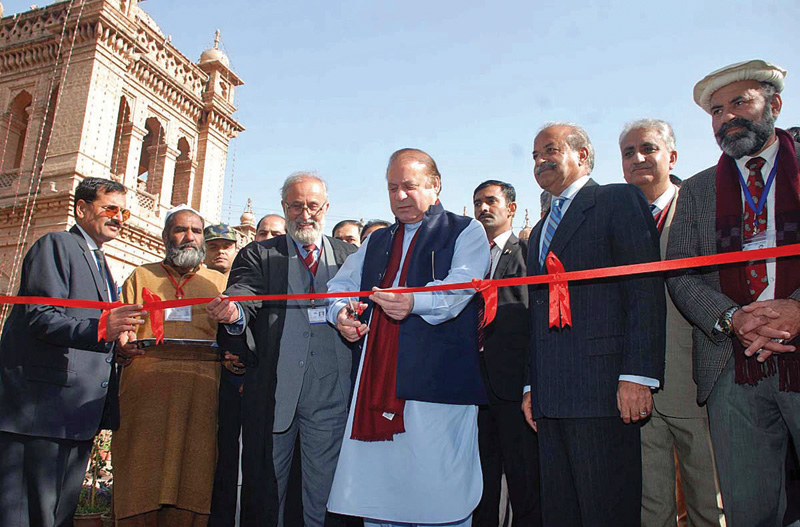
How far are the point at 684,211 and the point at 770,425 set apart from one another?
1070 mm

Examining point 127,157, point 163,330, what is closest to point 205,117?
point 127,157

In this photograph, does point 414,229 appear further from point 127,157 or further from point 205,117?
point 205,117

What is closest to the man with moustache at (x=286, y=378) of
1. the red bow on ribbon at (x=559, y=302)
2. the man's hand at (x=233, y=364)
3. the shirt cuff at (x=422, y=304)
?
the man's hand at (x=233, y=364)

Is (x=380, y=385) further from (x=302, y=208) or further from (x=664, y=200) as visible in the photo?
(x=664, y=200)

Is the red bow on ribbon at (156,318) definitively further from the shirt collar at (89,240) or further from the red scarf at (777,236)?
the red scarf at (777,236)

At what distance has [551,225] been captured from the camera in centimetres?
302

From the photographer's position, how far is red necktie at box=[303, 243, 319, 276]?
4.02 metres

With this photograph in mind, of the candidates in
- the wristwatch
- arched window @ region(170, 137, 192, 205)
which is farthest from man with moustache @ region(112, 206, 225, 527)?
arched window @ region(170, 137, 192, 205)

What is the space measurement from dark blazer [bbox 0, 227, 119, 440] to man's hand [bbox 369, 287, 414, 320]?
6.09 ft

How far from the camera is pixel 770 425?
7.86ft

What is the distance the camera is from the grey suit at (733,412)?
2.36m

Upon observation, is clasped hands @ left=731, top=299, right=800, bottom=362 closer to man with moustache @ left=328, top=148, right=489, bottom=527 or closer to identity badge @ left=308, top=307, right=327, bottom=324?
man with moustache @ left=328, top=148, right=489, bottom=527

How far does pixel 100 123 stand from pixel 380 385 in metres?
16.6

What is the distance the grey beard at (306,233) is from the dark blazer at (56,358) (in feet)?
4.36
